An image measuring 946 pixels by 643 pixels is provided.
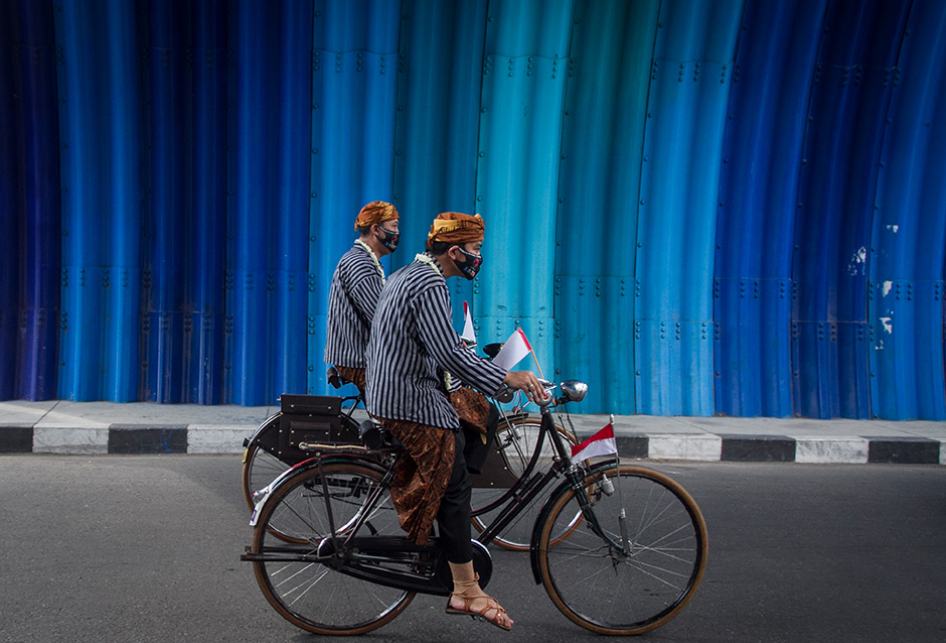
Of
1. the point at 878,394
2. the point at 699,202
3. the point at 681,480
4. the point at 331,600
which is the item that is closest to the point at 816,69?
the point at 699,202

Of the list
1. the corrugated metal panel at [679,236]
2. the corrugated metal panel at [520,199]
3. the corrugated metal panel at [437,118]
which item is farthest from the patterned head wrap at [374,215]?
the corrugated metal panel at [679,236]

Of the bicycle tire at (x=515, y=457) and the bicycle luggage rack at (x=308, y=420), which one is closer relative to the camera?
the bicycle luggage rack at (x=308, y=420)

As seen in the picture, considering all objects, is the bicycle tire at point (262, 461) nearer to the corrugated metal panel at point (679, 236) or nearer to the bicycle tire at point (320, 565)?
the bicycle tire at point (320, 565)

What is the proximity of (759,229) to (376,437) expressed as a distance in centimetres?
603

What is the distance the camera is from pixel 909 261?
8.05m

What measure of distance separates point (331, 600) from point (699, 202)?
5790mm

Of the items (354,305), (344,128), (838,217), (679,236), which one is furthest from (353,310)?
(838,217)

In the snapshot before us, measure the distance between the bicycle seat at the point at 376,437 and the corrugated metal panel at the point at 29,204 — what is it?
540 cm

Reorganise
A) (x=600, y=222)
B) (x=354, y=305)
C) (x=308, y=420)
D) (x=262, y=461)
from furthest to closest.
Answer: (x=600, y=222) < (x=262, y=461) < (x=354, y=305) < (x=308, y=420)

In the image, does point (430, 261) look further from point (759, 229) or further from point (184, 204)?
point (759, 229)

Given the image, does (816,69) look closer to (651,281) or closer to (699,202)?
A: (699,202)

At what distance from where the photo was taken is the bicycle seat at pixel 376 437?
290 centimetres

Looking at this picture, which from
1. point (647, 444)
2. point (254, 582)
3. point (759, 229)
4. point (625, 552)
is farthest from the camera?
point (759, 229)

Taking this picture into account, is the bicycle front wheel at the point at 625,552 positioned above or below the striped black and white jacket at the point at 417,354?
below
